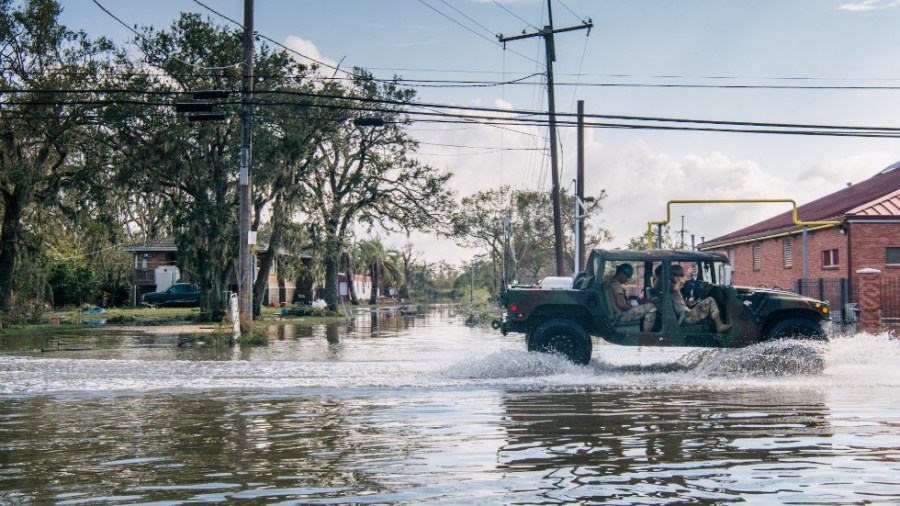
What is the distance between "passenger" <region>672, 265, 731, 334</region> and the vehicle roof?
0.72 ft

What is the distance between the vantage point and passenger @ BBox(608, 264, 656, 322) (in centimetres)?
1548

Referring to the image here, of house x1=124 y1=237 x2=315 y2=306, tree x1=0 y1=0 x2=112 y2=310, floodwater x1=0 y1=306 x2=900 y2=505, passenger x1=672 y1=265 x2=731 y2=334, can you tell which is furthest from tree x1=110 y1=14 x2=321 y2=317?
house x1=124 y1=237 x2=315 y2=306

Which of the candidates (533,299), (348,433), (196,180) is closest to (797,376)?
(533,299)

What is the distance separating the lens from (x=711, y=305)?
1544cm

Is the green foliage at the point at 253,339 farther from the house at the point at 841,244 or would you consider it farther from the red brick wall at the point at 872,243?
the red brick wall at the point at 872,243

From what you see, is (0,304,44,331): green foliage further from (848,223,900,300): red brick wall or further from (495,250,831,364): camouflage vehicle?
(848,223,900,300): red brick wall

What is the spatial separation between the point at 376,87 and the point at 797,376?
32272 millimetres

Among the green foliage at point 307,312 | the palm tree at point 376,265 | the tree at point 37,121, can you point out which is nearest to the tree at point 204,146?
the tree at point 37,121

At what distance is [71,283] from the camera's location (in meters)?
57.2

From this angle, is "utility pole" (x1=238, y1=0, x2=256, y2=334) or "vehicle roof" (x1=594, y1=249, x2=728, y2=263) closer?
"vehicle roof" (x1=594, y1=249, x2=728, y2=263)

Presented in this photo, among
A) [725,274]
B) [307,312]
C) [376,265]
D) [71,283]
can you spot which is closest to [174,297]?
[71,283]

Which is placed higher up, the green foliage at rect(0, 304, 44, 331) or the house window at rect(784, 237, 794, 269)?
the house window at rect(784, 237, 794, 269)

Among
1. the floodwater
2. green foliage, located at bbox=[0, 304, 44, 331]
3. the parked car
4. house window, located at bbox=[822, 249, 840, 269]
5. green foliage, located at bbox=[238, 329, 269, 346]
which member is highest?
house window, located at bbox=[822, 249, 840, 269]

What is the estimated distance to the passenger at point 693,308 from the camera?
1538 cm
